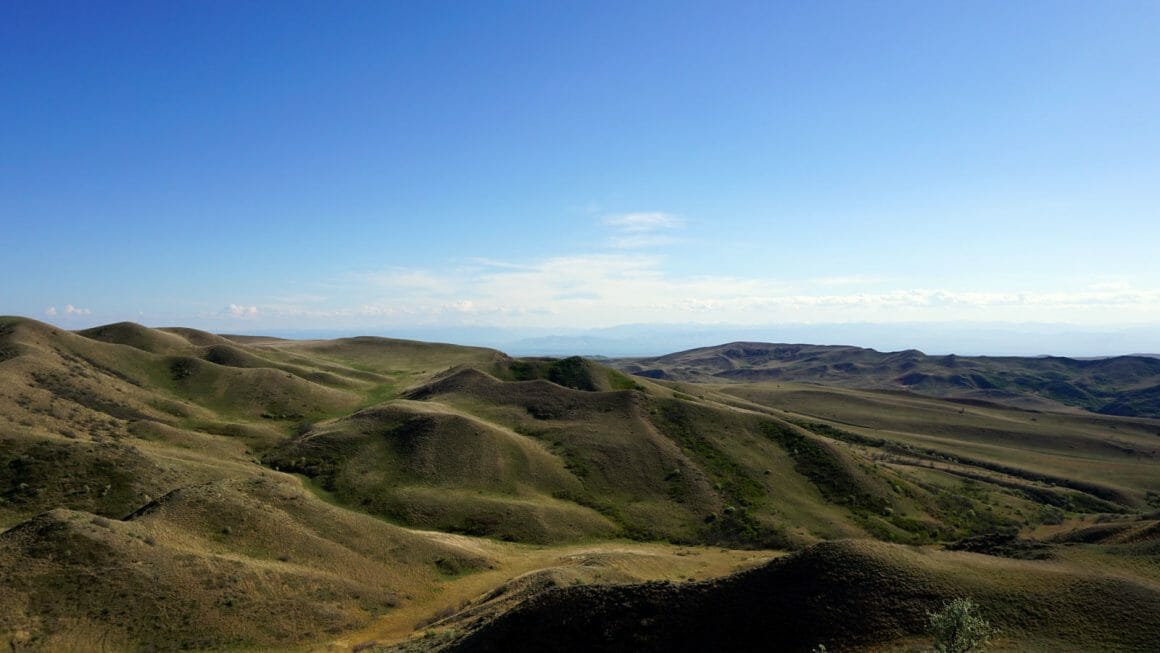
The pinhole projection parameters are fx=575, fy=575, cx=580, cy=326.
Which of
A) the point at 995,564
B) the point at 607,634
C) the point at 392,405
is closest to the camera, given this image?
the point at 607,634

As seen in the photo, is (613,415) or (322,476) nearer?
(322,476)

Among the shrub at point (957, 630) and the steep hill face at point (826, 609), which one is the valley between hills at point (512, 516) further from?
the shrub at point (957, 630)

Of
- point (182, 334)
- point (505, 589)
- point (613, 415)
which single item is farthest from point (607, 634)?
point (182, 334)

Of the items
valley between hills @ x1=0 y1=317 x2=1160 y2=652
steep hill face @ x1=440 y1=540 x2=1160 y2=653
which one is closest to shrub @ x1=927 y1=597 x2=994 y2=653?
valley between hills @ x1=0 y1=317 x2=1160 y2=652

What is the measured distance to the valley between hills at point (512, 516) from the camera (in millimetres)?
30922

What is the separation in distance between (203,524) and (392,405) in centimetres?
4214

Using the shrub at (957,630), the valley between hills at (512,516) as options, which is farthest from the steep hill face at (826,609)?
the shrub at (957,630)

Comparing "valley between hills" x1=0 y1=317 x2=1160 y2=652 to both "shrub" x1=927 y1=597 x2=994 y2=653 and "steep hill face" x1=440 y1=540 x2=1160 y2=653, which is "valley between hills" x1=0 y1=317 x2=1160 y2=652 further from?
"shrub" x1=927 y1=597 x2=994 y2=653

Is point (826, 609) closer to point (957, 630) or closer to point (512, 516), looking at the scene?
point (957, 630)

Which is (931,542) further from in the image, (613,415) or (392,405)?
(392,405)

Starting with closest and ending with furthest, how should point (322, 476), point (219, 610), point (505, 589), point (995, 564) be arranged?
point (995, 564) < point (219, 610) < point (505, 589) < point (322, 476)

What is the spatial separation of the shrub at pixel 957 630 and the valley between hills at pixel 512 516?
451cm

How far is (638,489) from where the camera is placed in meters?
72.7

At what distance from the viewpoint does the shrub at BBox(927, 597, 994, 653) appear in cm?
2314
